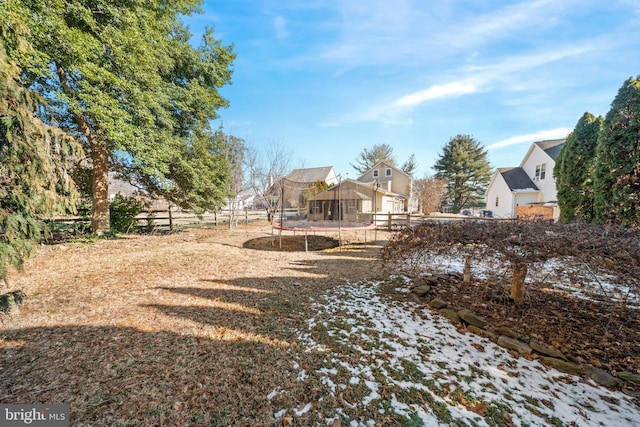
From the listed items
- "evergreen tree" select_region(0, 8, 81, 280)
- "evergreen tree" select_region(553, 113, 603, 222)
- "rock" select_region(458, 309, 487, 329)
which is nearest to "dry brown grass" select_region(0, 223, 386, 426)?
"evergreen tree" select_region(0, 8, 81, 280)

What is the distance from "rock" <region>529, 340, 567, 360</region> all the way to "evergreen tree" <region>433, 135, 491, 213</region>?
34.8 meters

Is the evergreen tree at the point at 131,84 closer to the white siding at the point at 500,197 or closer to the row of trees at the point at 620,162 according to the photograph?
the row of trees at the point at 620,162

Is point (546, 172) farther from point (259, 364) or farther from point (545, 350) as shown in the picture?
point (259, 364)

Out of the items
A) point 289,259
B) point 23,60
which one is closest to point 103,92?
point 23,60

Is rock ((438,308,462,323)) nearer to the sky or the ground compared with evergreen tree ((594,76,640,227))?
nearer to the ground

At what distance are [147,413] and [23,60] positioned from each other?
28.2 ft

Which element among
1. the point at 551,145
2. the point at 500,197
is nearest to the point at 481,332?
the point at 551,145

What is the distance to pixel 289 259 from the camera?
7.17 meters

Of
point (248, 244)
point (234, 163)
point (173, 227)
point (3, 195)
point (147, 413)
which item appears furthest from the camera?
point (234, 163)

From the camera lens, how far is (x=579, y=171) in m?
8.30

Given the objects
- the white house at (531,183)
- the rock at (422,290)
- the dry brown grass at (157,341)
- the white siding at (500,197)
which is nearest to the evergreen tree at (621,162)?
the rock at (422,290)

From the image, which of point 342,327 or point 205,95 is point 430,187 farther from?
point 342,327

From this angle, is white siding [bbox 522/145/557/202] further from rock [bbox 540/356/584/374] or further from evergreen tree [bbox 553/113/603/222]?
rock [bbox 540/356/584/374]

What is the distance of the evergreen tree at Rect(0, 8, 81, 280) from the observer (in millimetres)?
2609
